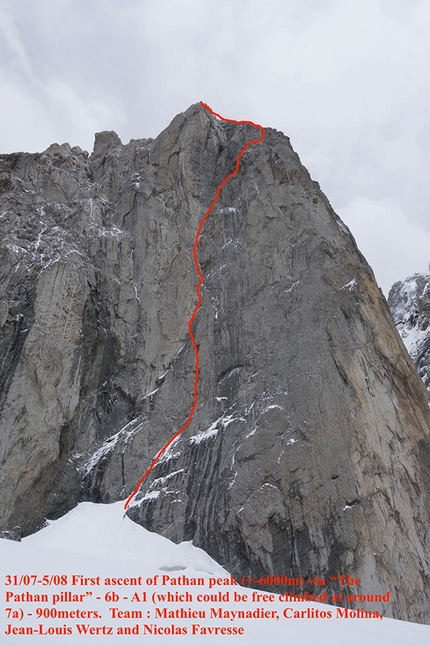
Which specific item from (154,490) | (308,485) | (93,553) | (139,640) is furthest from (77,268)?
(139,640)

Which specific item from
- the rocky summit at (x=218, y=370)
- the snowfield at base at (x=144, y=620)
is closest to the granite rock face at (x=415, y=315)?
the rocky summit at (x=218, y=370)

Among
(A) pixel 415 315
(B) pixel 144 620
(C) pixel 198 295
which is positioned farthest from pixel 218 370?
(A) pixel 415 315

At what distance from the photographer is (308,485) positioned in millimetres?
22172

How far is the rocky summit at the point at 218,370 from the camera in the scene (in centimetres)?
2173

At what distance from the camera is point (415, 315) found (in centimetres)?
7194

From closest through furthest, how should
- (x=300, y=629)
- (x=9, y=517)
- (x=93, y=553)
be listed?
1. (x=300, y=629)
2. (x=93, y=553)
3. (x=9, y=517)

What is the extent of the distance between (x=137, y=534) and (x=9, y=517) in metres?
6.44

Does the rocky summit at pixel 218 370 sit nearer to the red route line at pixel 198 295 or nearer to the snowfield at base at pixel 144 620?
the red route line at pixel 198 295

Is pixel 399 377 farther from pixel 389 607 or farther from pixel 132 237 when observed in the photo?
pixel 132 237

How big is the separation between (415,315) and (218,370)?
52.1 m

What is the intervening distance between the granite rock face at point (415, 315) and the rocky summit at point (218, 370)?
3433cm

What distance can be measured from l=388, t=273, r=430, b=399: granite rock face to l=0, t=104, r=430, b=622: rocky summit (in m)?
34.3

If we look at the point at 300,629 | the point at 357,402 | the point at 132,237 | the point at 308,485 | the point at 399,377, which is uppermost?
the point at 132,237

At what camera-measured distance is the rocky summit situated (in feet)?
71.3
